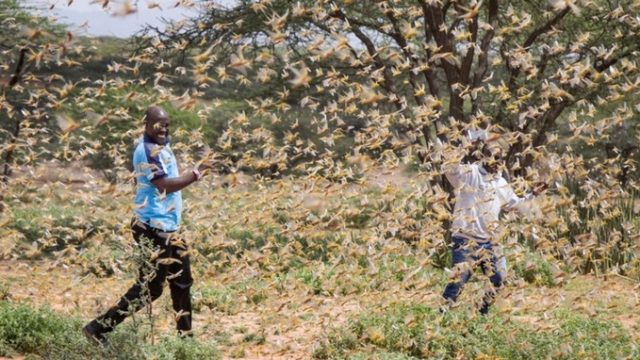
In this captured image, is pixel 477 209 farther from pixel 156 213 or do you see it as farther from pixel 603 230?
pixel 603 230

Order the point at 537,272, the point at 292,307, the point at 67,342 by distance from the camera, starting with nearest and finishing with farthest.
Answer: the point at 67,342 < the point at 292,307 < the point at 537,272

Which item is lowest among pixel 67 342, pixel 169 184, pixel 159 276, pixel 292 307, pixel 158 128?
pixel 292 307

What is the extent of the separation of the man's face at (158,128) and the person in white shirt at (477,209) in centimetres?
231

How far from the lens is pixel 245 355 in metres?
8.46

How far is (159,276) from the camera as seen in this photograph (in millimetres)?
7445

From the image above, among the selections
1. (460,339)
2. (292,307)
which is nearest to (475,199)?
(460,339)

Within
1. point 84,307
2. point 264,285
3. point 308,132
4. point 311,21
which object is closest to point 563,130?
point 308,132

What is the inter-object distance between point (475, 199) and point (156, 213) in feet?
9.01

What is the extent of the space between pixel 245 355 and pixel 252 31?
29.9 ft

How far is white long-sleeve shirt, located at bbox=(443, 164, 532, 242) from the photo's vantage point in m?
8.12

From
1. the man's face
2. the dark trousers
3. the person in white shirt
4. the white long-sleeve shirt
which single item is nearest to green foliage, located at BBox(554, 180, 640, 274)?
the person in white shirt

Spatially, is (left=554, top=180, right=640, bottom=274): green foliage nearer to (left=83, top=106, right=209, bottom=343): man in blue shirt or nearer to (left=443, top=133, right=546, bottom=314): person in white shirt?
(left=443, top=133, right=546, bottom=314): person in white shirt

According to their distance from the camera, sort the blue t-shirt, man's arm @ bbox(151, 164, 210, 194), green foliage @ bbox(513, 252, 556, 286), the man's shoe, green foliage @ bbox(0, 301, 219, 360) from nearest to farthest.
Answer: green foliage @ bbox(0, 301, 219, 360) → man's arm @ bbox(151, 164, 210, 194) → the blue t-shirt → the man's shoe → green foliage @ bbox(513, 252, 556, 286)

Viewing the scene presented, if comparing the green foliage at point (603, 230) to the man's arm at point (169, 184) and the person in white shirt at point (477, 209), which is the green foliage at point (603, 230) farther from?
the man's arm at point (169, 184)
